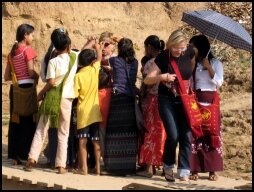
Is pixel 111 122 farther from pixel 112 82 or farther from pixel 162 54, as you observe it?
pixel 162 54

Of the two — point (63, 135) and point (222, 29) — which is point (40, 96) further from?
point (222, 29)

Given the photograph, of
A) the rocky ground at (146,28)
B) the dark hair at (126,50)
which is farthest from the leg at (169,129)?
the rocky ground at (146,28)

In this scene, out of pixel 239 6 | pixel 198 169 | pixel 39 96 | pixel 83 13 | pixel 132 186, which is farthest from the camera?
pixel 239 6

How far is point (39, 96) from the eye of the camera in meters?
8.86

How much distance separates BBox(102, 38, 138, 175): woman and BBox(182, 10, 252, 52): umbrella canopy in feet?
2.71

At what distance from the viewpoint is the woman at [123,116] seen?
27.9 ft

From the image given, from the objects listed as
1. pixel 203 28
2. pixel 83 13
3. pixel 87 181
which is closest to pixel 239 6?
pixel 83 13

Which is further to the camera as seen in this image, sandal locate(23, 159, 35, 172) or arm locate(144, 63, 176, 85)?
sandal locate(23, 159, 35, 172)

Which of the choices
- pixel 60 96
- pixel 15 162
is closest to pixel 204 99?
pixel 60 96

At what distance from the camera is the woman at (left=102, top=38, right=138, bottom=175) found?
27.9 ft

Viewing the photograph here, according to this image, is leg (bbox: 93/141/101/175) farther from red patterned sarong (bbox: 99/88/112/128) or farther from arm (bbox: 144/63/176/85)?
arm (bbox: 144/63/176/85)

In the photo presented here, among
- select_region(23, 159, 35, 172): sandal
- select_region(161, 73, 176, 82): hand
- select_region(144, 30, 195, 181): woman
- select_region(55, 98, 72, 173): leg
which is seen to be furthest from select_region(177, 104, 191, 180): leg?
select_region(23, 159, 35, 172): sandal

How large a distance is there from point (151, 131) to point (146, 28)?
9032 mm

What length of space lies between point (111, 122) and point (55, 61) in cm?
92
